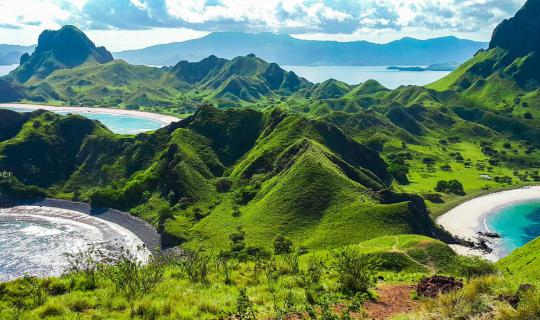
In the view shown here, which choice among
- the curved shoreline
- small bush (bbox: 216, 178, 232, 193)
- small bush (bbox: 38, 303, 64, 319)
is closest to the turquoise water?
small bush (bbox: 216, 178, 232, 193)

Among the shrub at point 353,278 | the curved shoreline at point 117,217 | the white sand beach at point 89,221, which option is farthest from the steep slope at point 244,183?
the shrub at point 353,278

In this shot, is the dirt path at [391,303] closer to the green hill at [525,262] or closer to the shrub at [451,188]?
the green hill at [525,262]

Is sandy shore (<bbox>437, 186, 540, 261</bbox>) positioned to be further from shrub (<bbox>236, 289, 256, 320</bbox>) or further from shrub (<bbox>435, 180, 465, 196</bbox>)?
shrub (<bbox>236, 289, 256, 320</bbox>)

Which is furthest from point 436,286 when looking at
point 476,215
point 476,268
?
point 476,215

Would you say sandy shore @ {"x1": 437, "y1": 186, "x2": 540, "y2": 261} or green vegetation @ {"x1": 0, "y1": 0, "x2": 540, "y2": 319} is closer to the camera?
green vegetation @ {"x1": 0, "y1": 0, "x2": 540, "y2": 319}

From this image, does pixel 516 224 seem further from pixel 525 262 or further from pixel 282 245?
pixel 282 245

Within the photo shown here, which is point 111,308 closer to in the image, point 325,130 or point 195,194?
point 195,194
